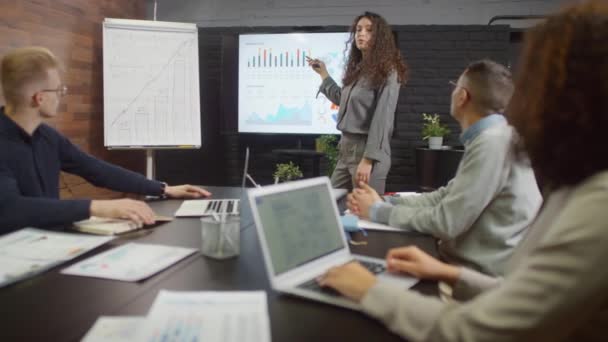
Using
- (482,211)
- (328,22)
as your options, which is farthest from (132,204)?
(328,22)

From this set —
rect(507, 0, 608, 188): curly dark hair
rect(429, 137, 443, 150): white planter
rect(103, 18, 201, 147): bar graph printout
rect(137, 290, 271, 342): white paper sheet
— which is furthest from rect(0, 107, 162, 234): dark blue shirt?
rect(429, 137, 443, 150): white planter

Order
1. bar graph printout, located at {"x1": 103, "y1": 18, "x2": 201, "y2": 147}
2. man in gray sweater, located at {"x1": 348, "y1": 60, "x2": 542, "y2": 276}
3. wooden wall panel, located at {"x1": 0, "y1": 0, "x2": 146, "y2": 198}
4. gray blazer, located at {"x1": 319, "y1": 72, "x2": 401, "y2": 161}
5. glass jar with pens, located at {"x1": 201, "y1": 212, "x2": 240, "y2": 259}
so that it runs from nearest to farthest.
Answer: glass jar with pens, located at {"x1": 201, "y1": 212, "x2": 240, "y2": 259} < man in gray sweater, located at {"x1": 348, "y1": 60, "x2": 542, "y2": 276} < gray blazer, located at {"x1": 319, "y1": 72, "x2": 401, "y2": 161} < wooden wall panel, located at {"x1": 0, "y1": 0, "x2": 146, "y2": 198} < bar graph printout, located at {"x1": 103, "y1": 18, "x2": 201, "y2": 147}

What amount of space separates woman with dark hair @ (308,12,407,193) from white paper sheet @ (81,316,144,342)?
1633 mm

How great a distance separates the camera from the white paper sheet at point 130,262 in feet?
3.18

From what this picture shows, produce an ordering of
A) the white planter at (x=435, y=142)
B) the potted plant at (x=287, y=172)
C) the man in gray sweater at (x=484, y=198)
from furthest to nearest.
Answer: the potted plant at (x=287, y=172), the white planter at (x=435, y=142), the man in gray sweater at (x=484, y=198)

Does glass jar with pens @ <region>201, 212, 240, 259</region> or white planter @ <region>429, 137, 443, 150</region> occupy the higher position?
white planter @ <region>429, 137, 443, 150</region>

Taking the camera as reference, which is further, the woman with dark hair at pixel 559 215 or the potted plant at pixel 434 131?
the potted plant at pixel 434 131

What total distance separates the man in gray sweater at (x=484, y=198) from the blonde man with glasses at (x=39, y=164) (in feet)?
2.97

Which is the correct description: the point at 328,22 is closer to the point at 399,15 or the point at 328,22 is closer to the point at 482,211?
the point at 399,15

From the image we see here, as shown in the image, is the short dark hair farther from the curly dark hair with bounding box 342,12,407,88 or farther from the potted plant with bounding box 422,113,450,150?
the potted plant with bounding box 422,113,450,150

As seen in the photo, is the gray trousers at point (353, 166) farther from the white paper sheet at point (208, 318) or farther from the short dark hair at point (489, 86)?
the white paper sheet at point (208, 318)

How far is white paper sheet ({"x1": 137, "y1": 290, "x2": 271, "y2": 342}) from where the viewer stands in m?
0.70

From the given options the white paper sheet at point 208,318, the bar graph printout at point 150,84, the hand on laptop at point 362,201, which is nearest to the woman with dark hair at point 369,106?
the hand on laptop at point 362,201

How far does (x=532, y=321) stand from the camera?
1.96 ft
